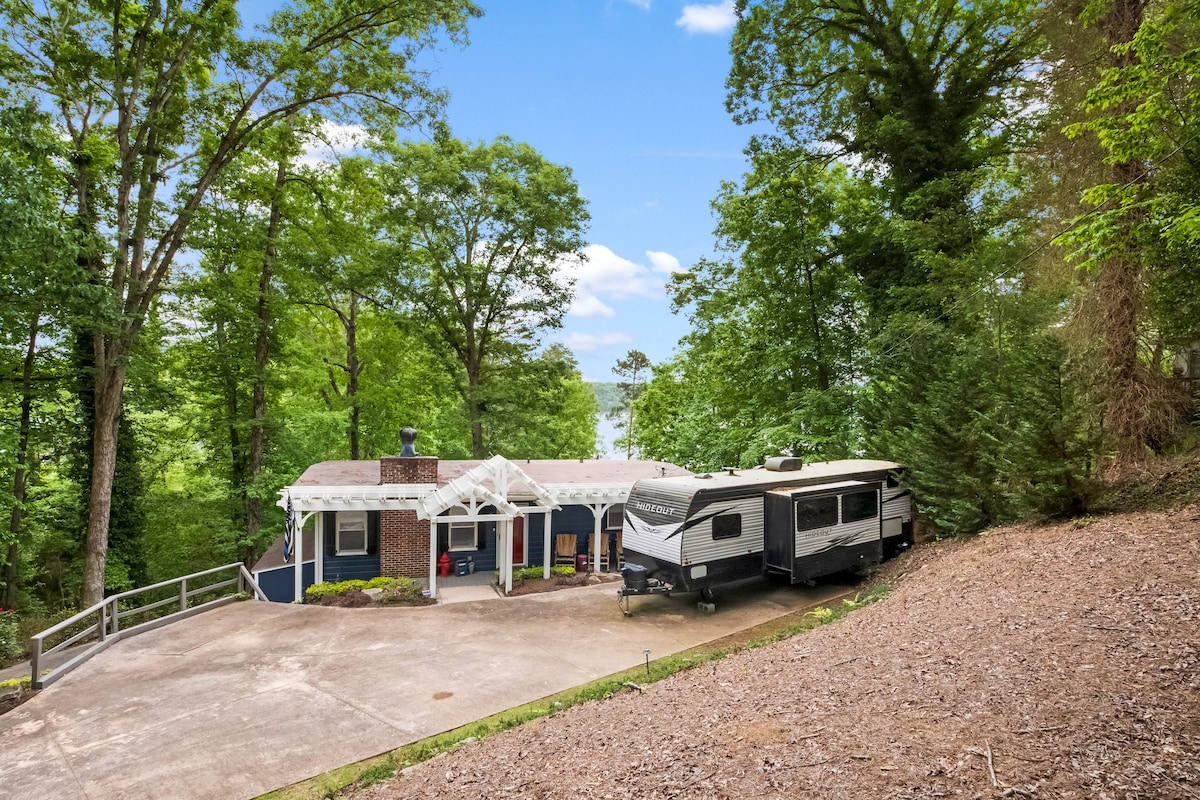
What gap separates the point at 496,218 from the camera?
23.3 m

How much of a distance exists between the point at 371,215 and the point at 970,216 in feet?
67.9

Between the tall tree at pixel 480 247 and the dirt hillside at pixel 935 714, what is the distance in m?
18.5

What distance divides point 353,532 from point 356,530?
89 mm

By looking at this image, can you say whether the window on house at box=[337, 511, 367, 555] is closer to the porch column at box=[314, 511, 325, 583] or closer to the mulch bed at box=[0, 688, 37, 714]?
the porch column at box=[314, 511, 325, 583]

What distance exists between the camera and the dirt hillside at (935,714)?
155 inches

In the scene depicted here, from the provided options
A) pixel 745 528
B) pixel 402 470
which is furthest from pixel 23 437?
pixel 745 528

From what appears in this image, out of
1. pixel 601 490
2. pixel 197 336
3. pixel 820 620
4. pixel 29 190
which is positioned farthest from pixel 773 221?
pixel 197 336

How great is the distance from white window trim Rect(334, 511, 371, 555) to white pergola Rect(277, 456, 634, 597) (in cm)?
56

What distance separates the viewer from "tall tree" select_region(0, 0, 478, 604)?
533 inches

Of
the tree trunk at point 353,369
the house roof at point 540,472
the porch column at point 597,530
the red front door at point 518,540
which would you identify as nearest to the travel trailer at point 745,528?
the porch column at point 597,530

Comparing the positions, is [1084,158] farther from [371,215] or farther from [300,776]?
[371,215]

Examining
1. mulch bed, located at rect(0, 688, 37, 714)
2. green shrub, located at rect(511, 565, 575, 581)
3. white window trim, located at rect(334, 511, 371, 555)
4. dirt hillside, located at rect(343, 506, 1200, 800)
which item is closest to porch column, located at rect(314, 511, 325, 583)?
white window trim, located at rect(334, 511, 371, 555)

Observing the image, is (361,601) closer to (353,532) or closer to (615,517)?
(353,532)

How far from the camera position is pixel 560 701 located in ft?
25.3
